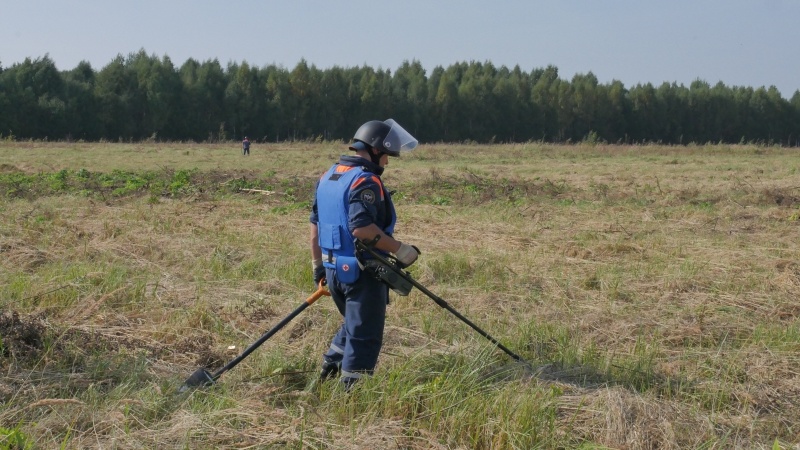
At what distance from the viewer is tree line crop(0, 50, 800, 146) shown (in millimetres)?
52250

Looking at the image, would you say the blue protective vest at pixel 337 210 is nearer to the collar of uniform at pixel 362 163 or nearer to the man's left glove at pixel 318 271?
the collar of uniform at pixel 362 163

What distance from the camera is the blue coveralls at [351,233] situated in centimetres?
427

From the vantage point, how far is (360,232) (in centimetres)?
423

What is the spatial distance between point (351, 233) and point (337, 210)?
16 centimetres

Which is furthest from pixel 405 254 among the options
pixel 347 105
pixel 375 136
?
pixel 347 105

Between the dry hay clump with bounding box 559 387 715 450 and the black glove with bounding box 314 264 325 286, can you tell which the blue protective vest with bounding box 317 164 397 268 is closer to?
the black glove with bounding box 314 264 325 286

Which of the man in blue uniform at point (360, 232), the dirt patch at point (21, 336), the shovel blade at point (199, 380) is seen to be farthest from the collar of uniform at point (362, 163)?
the dirt patch at point (21, 336)

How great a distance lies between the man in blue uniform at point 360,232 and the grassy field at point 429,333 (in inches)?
9.4

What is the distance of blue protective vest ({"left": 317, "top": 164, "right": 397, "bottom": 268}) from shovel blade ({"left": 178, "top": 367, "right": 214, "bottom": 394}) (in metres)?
0.93

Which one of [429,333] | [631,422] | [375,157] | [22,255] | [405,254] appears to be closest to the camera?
[631,422]

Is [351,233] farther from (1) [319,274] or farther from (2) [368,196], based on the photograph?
(1) [319,274]

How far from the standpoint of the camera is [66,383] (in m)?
4.38

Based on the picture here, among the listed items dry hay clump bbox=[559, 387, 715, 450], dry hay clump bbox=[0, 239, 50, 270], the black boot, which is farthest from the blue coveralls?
dry hay clump bbox=[0, 239, 50, 270]

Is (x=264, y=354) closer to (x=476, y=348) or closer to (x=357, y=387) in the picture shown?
(x=357, y=387)
